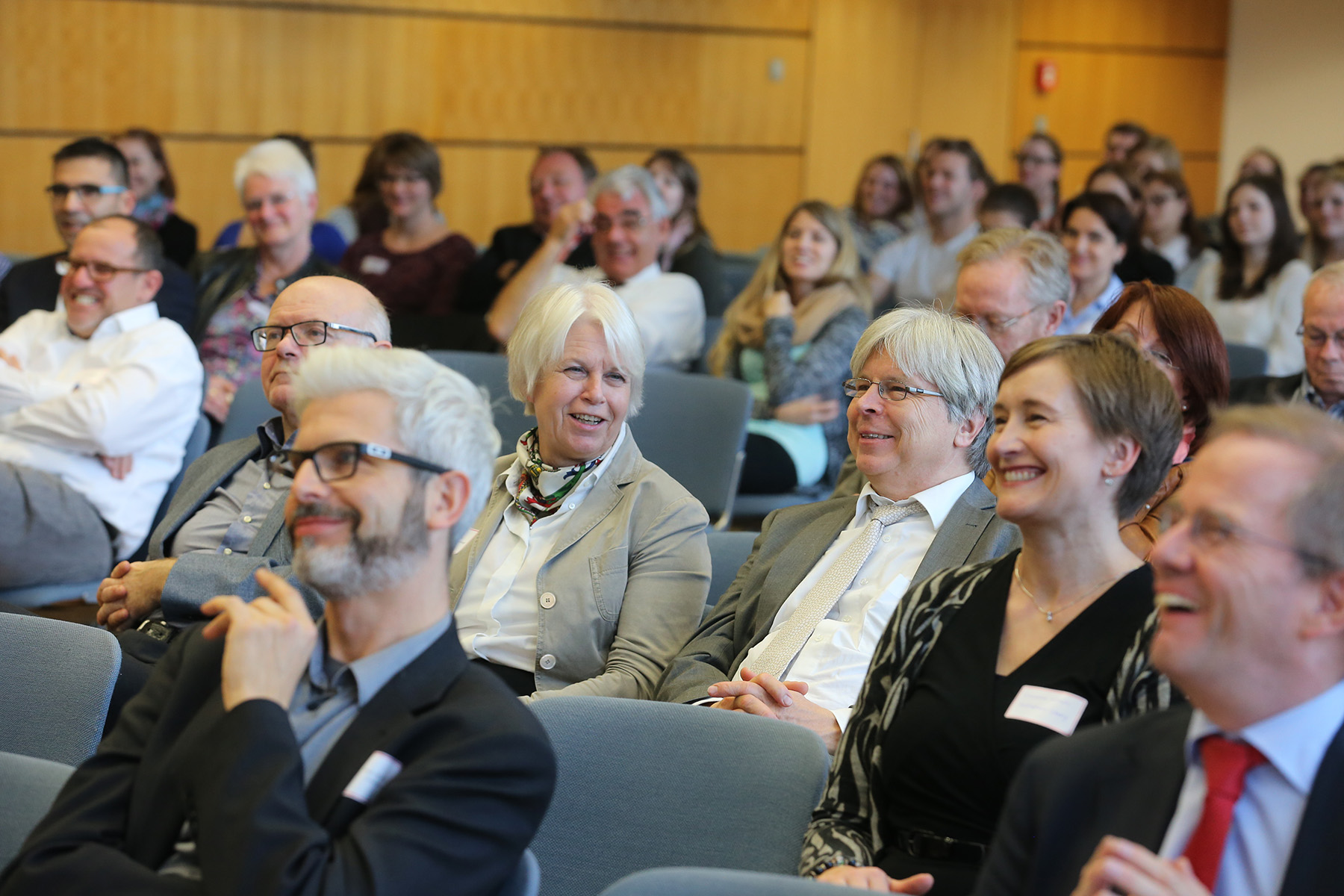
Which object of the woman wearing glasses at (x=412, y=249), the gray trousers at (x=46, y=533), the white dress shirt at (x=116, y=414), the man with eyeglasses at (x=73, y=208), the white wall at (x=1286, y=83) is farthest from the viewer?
the white wall at (x=1286, y=83)

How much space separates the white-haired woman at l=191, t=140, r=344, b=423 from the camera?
4.37 m

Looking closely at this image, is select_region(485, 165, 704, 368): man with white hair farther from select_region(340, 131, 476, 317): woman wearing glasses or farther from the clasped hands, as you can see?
the clasped hands

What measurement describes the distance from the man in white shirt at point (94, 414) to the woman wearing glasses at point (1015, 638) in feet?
7.51

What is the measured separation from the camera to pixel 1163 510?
7.38 feet

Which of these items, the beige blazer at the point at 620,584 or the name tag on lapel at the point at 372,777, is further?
the beige blazer at the point at 620,584

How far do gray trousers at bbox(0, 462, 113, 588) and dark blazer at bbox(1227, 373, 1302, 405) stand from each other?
3.07m

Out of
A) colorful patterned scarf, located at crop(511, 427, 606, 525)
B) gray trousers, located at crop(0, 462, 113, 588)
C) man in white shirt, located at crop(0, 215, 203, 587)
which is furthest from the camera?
man in white shirt, located at crop(0, 215, 203, 587)

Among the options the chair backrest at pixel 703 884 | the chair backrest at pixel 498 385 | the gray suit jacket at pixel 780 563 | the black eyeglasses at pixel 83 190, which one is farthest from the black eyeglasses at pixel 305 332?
the black eyeglasses at pixel 83 190

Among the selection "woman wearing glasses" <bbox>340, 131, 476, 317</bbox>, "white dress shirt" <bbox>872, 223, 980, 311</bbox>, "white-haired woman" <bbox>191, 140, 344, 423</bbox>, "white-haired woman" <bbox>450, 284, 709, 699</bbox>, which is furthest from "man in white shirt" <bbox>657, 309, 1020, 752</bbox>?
"white dress shirt" <bbox>872, 223, 980, 311</bbox>

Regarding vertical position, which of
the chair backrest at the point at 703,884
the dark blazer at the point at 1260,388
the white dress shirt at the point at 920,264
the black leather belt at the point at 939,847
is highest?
the white dress shirt at the point at 920,264

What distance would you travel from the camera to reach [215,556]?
2.50m

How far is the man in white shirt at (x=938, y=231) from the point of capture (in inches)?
231

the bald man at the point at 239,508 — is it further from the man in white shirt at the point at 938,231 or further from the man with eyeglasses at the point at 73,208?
the man in white shirt at the point at 938,231

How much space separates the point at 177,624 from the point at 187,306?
2.04 metres
